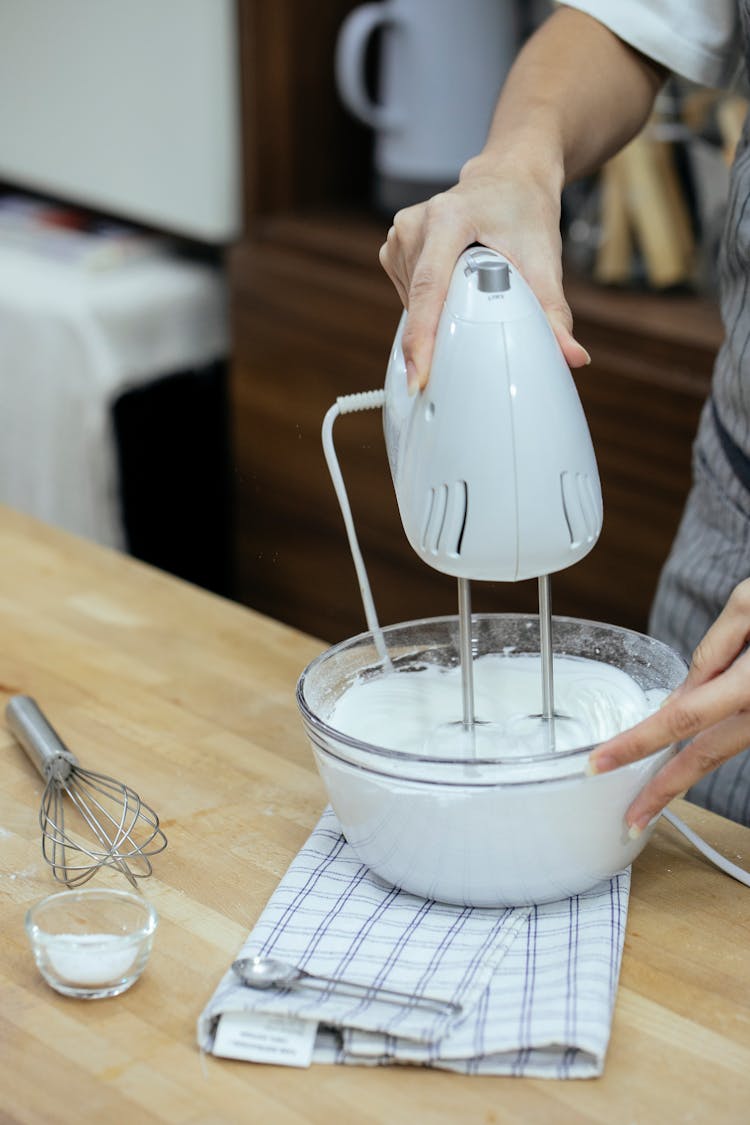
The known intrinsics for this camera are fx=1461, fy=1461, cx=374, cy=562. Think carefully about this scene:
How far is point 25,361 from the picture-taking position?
2.15 metres

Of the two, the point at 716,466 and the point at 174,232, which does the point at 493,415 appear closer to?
the point at 716,466

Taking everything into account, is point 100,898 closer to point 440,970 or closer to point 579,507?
point 440,970

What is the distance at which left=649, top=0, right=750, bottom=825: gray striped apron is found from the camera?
94cm

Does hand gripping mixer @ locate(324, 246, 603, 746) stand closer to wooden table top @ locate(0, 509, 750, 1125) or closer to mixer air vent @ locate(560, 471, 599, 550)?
mixer air vent @ locate(560, 471, 599, 550)

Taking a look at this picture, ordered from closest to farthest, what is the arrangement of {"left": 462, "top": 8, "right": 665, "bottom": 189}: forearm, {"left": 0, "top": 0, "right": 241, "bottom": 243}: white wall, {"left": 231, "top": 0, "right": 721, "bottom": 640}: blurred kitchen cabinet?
1. {"left": 462, "top": 8, "right": 665, "bottom": 189}: forearm
2. {"left": 231, "top": 0, "right": 721, "bottom": 640}: blurred kitchen cabinet
3. {"left": 0, "top": 0, "right": 241, "bottom": 243}: white wall

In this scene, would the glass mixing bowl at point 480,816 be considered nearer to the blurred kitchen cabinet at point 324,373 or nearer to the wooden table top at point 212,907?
the wooden table top at point 212,907

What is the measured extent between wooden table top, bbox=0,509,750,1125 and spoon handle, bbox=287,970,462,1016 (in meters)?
0.03

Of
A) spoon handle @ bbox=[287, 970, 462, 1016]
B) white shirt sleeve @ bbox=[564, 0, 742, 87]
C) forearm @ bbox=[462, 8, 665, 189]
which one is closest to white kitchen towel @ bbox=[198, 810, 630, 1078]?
spoon handle @ bbox=[287, 970, 462, 1016]

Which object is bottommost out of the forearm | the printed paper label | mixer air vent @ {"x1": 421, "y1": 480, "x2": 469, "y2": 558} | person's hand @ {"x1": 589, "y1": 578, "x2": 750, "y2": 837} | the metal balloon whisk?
the metal balloon whisk

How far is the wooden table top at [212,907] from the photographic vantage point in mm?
611

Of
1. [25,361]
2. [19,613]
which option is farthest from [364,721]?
[25,361]

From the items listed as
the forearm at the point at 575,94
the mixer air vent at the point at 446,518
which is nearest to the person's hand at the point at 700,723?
the mixer air vent at the point at 446,518

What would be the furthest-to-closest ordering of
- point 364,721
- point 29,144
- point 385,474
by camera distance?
point 29,144
point 385,474
point 364,721

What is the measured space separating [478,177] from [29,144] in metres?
1.72
